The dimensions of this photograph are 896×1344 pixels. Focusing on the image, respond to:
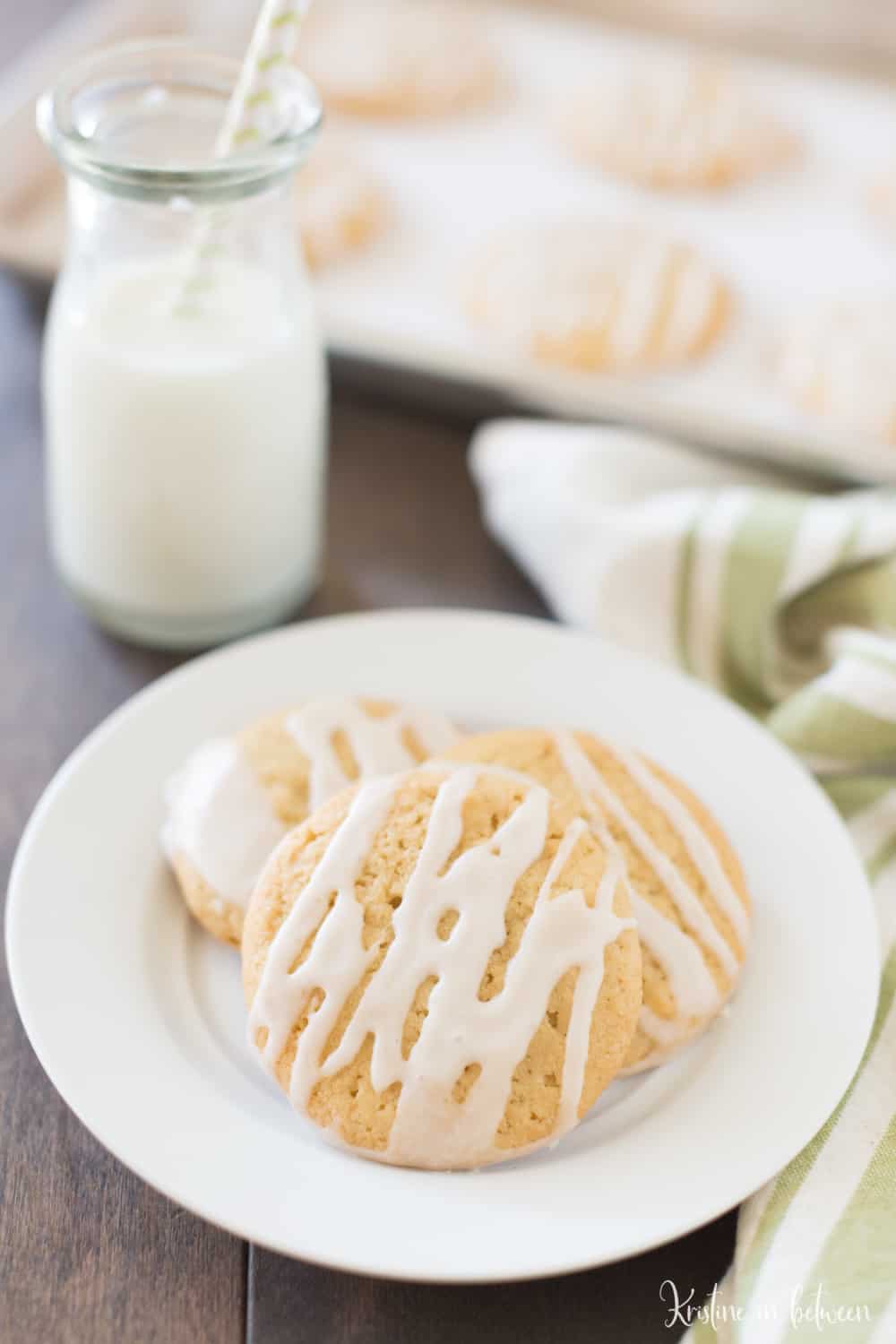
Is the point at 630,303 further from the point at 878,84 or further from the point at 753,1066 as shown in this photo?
the point at 753,1066

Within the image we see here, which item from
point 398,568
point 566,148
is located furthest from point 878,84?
point 398,568

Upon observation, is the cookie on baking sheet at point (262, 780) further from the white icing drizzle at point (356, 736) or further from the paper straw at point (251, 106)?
the paper straw at point (251, 106)

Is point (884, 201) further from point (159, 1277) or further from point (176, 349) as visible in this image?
point (159, 1277)

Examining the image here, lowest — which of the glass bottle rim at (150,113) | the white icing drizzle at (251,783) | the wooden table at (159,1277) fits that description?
the wooden table at (159,1277)

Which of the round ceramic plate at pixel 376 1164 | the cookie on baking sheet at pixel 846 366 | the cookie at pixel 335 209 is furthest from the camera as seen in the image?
the cookie at pixel 335 209

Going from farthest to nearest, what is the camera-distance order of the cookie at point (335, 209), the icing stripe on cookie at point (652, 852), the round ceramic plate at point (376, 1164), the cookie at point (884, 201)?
1. the cookie at point (884, 201)
2. the cookie at point (335, 209)
3. the icing stripe on cookie at point (652, 852)
4. the round ceramic plate at point (376, 1164)

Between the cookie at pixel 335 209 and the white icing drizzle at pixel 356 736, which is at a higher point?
the cookie at pixel 335 209

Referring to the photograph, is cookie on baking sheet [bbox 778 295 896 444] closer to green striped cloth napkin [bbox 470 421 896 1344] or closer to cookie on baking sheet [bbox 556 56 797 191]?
green striped cloth napkin [bbox 470 421 896 1344]

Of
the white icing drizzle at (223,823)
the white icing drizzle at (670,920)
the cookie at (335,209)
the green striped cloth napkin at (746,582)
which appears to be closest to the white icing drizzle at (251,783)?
the white icing drizzle at (223,823)

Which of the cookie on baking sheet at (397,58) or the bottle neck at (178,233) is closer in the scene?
the bottle neck at (178,233)
